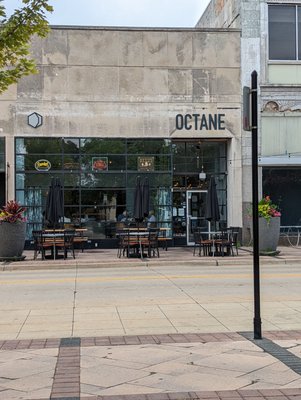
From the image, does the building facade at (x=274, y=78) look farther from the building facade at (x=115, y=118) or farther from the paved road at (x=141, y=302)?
the paved road at (x=141, y=302)

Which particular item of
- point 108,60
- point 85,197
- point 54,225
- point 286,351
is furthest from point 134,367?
point 108,60

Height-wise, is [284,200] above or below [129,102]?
below

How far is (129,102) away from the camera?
23.5 meters

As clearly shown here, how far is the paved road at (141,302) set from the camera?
8.30 meters

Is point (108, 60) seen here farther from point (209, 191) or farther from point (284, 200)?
point (284, 200)

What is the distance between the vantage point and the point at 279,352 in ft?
21.5

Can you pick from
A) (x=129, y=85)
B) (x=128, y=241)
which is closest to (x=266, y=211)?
(x=128, y=241)

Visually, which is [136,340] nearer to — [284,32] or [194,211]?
[194,211]

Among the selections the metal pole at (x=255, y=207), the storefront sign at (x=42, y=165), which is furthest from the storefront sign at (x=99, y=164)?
the metal pole at (x=255, y=207)

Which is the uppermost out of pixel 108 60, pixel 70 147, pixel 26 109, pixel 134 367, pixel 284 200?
pixel 108 60

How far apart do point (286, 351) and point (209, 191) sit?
14443 mm

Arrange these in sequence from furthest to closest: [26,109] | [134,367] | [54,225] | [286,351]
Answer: [26,109], [54,225], [286,351], [134,367]

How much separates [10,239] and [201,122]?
31.9ft

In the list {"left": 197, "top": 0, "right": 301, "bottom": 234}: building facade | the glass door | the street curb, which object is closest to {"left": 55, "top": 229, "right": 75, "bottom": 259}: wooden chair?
the street curb
